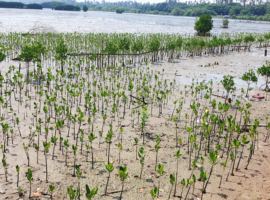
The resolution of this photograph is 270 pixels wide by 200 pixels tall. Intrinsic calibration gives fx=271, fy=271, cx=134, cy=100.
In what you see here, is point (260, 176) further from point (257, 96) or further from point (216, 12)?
point (216, 12)

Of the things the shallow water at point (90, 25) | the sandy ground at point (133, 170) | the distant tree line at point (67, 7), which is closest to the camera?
the sandy ground at point (133, 170)

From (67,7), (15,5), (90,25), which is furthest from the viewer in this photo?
(67,7)

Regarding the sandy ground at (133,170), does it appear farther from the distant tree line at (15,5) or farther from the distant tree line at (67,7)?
the distant tree line at (67,7)

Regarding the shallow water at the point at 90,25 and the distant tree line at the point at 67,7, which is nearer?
the shallow water at the point at 90,25

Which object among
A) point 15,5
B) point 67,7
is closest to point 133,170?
point 15,5

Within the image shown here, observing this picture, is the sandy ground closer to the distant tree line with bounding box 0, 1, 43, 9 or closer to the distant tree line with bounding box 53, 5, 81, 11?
the distant tree line with bounding box 0, 1, 43, 9

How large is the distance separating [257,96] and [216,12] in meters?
106

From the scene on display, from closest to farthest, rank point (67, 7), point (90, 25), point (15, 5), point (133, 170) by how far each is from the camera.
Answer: point (133, 170), point (90, 25), point (15, 5), point (67, 7)

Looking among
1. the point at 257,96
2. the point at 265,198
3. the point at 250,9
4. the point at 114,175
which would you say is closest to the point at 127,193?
the point at 114,175

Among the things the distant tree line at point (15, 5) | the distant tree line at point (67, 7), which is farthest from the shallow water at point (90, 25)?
the distant tree line at point (67, 7)

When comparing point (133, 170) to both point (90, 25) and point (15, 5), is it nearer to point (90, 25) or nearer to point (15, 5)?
point (90, 25)

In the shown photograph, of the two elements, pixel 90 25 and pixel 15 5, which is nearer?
pixel 90 25

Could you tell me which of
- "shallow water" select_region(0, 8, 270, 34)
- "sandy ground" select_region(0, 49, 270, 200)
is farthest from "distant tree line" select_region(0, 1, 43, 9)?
"sandy ground" select_region(0, 49, 270, 200)

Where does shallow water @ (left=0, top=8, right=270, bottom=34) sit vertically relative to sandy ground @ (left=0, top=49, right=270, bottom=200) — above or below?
above
